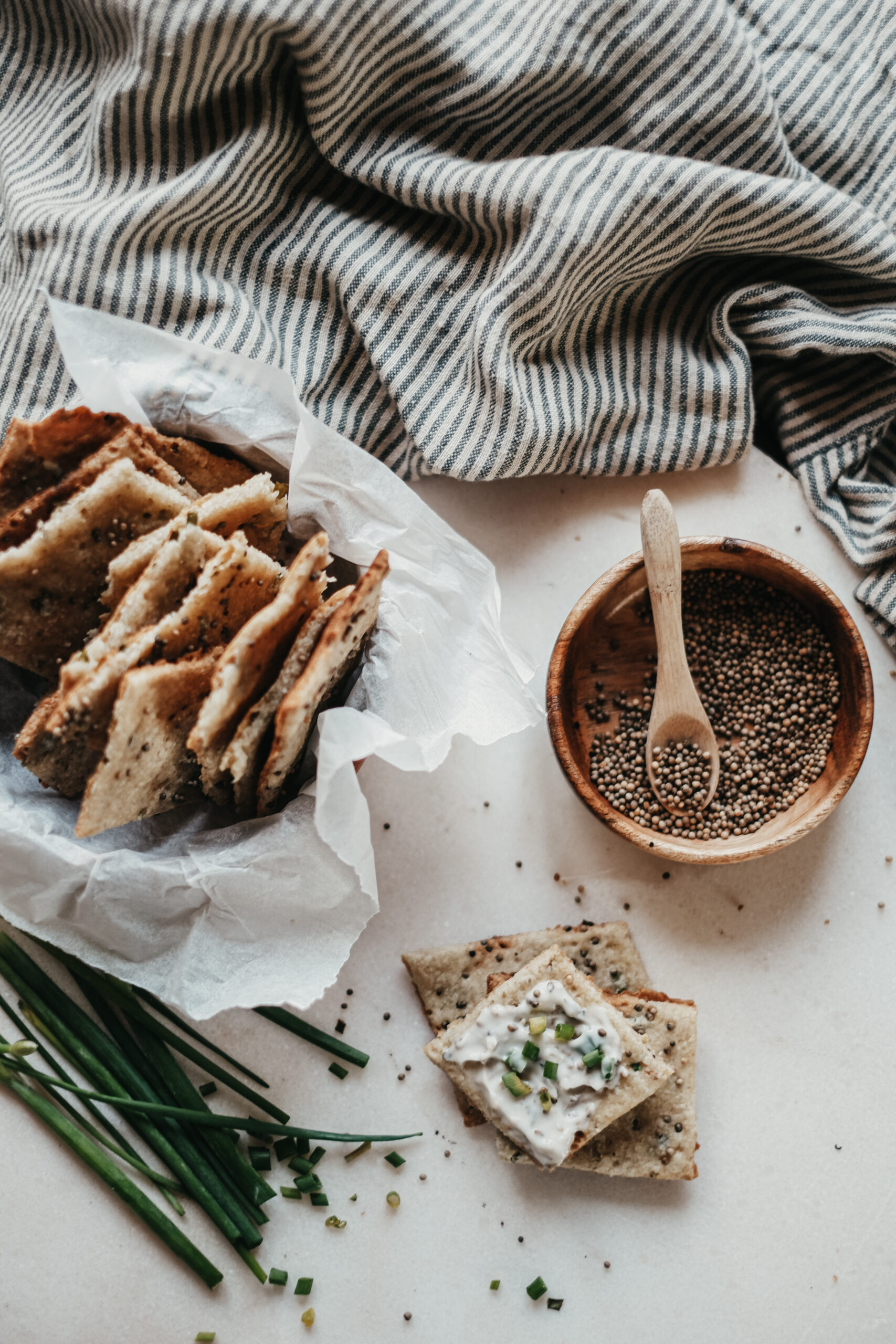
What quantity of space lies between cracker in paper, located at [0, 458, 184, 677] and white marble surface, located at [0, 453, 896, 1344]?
0.55 meters

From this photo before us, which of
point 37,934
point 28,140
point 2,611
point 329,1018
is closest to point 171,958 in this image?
point 37,934

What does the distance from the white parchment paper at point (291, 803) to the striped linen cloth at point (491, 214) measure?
0.16 m

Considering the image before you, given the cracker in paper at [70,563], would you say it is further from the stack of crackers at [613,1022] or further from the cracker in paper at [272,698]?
the stack of crackers at [613,1022]

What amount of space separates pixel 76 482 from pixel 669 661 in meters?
0.94

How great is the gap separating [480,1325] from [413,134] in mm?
1926

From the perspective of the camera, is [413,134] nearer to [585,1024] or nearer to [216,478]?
[216,478]

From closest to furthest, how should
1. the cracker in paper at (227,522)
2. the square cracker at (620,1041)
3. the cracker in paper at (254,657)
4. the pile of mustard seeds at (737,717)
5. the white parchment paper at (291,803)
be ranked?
1. the cracker in paper at (254,657)
2. the cracker in paper at (227,522)
3. the white parchment paper at (291,803)
4. the square cracker at (620,1041)
5. the pile of mustard seeds at (737,717)

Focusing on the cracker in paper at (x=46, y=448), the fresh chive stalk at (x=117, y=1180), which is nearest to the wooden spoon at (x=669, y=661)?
the cracker in paper at (x=46, y=448)

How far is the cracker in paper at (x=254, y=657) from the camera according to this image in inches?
41.5

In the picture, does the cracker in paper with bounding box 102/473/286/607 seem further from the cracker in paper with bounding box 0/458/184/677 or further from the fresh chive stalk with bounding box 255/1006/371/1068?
the fresh chive stalk with bounding box 255/1006/371/1068

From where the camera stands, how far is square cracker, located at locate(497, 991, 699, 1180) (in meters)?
1.49

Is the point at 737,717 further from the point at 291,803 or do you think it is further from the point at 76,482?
the point at 76,482

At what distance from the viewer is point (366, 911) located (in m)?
1.34

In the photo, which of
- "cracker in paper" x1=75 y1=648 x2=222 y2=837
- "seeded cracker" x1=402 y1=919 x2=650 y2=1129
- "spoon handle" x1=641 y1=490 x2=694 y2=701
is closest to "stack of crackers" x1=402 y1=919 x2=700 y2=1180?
"seeded cracker" x1=402 y1=919 x2=650 y2=1129
